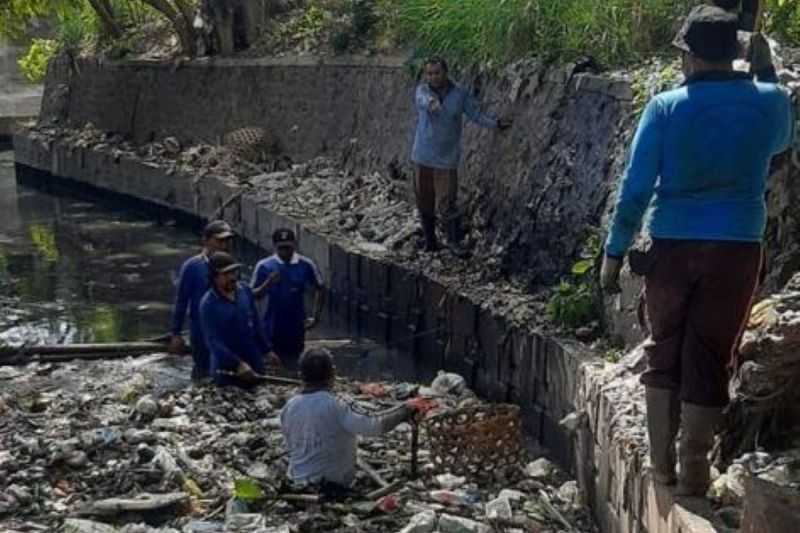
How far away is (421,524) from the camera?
669 centimetres

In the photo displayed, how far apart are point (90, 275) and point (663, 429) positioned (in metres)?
12.0

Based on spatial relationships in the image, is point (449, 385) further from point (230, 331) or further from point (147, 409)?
point (147, 409)

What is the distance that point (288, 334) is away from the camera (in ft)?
35.1

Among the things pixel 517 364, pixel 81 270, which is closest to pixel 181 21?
pixel 81 270

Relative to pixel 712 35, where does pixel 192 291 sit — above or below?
below

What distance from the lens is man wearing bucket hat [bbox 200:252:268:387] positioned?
369 inches

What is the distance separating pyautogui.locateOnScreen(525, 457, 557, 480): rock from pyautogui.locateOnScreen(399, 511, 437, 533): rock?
1374mm

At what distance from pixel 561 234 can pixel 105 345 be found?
384cm

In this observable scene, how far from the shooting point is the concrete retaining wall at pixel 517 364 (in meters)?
6.46

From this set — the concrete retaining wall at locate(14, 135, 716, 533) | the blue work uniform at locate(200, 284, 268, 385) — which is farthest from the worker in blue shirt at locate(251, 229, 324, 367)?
the concrete retaining wall at locate(14, 135, 716, 533)

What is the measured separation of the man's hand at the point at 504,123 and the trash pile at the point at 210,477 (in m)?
3.07

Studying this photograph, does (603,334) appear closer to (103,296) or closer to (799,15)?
(799,15)

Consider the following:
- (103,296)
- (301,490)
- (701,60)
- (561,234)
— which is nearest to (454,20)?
(561,234)

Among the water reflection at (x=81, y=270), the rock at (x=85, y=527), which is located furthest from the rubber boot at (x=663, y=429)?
the water reflection at (x=81, y=270)
